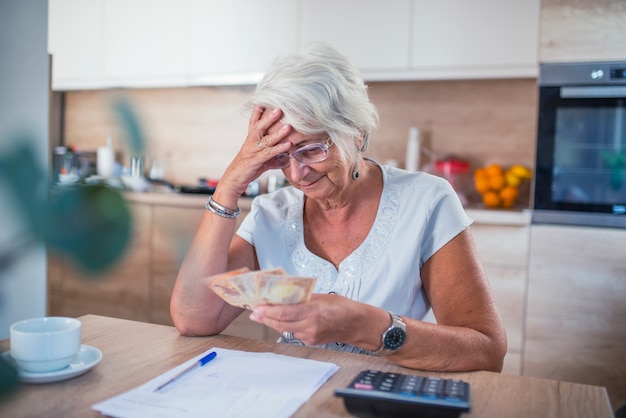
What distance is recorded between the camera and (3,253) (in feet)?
0.55

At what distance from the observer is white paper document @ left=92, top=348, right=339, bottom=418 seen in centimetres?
76

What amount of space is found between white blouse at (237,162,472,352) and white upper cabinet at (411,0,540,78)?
4.62ft

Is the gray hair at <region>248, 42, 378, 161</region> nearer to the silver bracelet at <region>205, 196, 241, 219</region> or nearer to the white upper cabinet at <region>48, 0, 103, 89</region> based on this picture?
the silver bracelet at <region>205, 196, 241, 219</region>

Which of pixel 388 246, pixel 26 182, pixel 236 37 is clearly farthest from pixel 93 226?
pixel 236 37

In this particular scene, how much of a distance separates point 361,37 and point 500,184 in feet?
3.29

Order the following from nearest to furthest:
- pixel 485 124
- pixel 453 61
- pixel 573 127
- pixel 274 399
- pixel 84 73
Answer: pixel 84 73 < pixel 274 399 < pixel 573 127 < pixel 453 61 < pixel 485 124

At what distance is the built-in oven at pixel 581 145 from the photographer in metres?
2.39

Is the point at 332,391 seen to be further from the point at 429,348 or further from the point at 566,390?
the point at 566,390

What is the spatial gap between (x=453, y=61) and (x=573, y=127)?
618mm

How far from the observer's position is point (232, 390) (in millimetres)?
831

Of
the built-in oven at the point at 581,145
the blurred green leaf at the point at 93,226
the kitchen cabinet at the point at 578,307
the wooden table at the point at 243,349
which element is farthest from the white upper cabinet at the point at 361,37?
the blurred green leaf at the point at 93,226

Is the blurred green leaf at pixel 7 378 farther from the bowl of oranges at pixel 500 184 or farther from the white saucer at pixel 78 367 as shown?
the bowl of oranges at pixel 500 184

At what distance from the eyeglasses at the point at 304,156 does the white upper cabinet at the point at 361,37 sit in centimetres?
112

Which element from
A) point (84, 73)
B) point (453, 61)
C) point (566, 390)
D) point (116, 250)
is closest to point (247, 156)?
point (566, 390)
